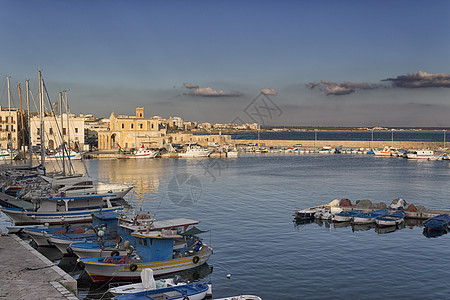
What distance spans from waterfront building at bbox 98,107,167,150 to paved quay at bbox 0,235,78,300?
9990cm

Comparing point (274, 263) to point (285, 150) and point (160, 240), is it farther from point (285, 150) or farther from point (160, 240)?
point (285, 150)

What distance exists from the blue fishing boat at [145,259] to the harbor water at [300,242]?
93cm

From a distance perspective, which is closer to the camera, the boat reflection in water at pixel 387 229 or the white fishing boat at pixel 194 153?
the boat reflection in water at pixel 387 229

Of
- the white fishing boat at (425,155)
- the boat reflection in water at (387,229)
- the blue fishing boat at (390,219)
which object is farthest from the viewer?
the white fishing boat at (425,155)

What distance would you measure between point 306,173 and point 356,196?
969 inches

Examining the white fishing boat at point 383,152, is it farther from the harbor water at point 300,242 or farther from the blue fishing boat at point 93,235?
the blue fishing boat at point 93,235

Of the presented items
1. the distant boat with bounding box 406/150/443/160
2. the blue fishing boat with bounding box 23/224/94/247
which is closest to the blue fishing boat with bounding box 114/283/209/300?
the blue fishing boat with bounding box 23/224/94/247

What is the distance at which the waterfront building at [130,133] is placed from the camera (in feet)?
394

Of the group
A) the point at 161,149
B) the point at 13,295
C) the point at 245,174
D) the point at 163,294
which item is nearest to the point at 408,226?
the point at 163,294

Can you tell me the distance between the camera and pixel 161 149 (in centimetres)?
12100

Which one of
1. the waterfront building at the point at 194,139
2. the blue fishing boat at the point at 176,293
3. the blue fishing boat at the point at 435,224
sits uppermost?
the waterfront building at the point at 194,139

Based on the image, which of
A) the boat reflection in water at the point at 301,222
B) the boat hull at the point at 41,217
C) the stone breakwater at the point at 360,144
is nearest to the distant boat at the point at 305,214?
the boat reflection in water at the point at 301,222

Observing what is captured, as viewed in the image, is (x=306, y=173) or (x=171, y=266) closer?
(x=171, y=266)

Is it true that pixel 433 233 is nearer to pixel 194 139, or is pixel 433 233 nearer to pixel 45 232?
→ pixel 45 232
